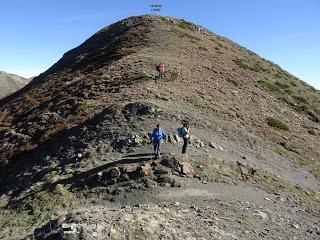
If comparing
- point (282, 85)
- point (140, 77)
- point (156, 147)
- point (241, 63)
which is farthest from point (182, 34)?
point (156, 147)

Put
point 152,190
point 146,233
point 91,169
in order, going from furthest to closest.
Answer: point 91,169
point 152,190
point 146,233

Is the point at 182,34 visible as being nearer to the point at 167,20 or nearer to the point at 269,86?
the point at 167,20

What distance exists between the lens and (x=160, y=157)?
89.4 ft

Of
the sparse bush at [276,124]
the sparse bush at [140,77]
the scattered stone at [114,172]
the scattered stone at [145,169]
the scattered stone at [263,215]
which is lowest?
the scattered stone at [263,215]

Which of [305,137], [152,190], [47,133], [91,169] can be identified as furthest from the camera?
[305,137]

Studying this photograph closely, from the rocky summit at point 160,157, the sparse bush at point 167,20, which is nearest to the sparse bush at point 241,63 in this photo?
the rocky summit at point 160,157

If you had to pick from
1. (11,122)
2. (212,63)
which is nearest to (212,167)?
(11,122)

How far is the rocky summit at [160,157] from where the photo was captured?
→ 21.5 meters

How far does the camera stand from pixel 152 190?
24.4m

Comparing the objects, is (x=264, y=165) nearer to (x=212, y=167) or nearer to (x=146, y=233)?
(x=212, y=167)

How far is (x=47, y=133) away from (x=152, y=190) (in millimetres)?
15699

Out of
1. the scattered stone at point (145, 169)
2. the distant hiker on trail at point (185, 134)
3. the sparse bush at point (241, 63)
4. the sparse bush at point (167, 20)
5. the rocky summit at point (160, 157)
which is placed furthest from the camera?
the sparse bush at point (167, 20)

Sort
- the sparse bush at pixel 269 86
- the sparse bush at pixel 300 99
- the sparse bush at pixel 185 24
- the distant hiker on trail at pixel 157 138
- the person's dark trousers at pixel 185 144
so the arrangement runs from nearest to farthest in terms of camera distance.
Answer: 1. the distant hiker on trail at pixel 157 138
2. the person's dark trousers at pixel 185 144
3. the sparse bush at pixel 269 86
4. the sparse bush at pixel 300 99
5. the sparse bush at pixel 185 24

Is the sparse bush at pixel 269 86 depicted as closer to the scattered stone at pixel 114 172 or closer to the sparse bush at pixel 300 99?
the sparse bush at pixel 300 99
